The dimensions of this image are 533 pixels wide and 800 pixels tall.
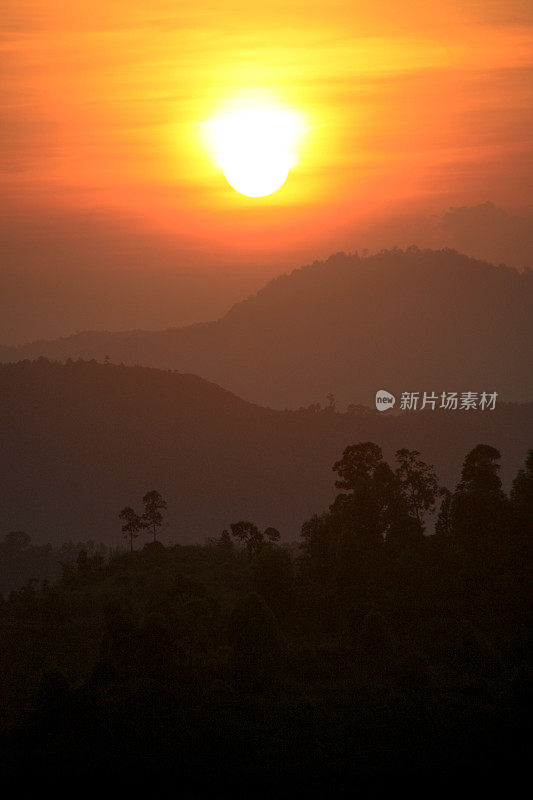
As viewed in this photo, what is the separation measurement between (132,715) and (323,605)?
2638 cm

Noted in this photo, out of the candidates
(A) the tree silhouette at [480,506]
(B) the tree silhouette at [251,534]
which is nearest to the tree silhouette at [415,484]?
(A) the tree silhouette at [480,506]

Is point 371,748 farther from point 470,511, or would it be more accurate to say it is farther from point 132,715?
point 470,511

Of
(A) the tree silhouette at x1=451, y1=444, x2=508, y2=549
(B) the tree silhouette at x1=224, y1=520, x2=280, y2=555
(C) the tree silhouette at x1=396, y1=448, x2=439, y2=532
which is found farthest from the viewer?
(B) the tree silhouette at x1=224, y1=520, x2=280, y2=555

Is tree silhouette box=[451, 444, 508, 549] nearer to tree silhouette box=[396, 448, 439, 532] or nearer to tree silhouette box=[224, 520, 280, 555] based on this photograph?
tree silhouette box=[396, 448, 439, 532]

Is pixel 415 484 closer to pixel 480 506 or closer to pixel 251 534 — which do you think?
pixel 480 506

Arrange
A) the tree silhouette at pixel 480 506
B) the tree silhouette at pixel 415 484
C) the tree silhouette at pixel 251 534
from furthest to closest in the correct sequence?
the tree silhouette at pixel 251 534
the tree silhouette at pixel 415 484
the tree silhouette at pixel 480 506

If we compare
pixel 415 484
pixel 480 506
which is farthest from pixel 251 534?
pixel 480 506

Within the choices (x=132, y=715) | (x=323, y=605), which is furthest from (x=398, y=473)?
(x=132, y=715)

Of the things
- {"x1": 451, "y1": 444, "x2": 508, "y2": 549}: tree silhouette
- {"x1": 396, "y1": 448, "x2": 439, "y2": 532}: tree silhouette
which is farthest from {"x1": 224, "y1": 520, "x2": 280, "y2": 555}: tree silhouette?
{"x1": 451, "y1": 444, "x2": 508, "y2": 549}: tree silhouette

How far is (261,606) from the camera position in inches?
3231

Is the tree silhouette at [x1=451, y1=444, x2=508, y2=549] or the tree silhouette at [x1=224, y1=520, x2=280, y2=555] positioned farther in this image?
the tree silhouette at [x1=224, y1=520, x2=280, y2=555]

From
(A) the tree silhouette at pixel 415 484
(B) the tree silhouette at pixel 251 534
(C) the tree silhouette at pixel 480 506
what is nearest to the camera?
(C) the tree silhouette at pixel 480 506

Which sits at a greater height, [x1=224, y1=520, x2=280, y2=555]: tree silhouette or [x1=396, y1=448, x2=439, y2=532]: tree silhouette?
[x1=396, y1=448, x2=439, y2=532]: tree silhouette

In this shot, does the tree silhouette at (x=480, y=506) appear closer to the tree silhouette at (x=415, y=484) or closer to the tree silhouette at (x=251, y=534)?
the tree silhouette at (x=415, y=484)
